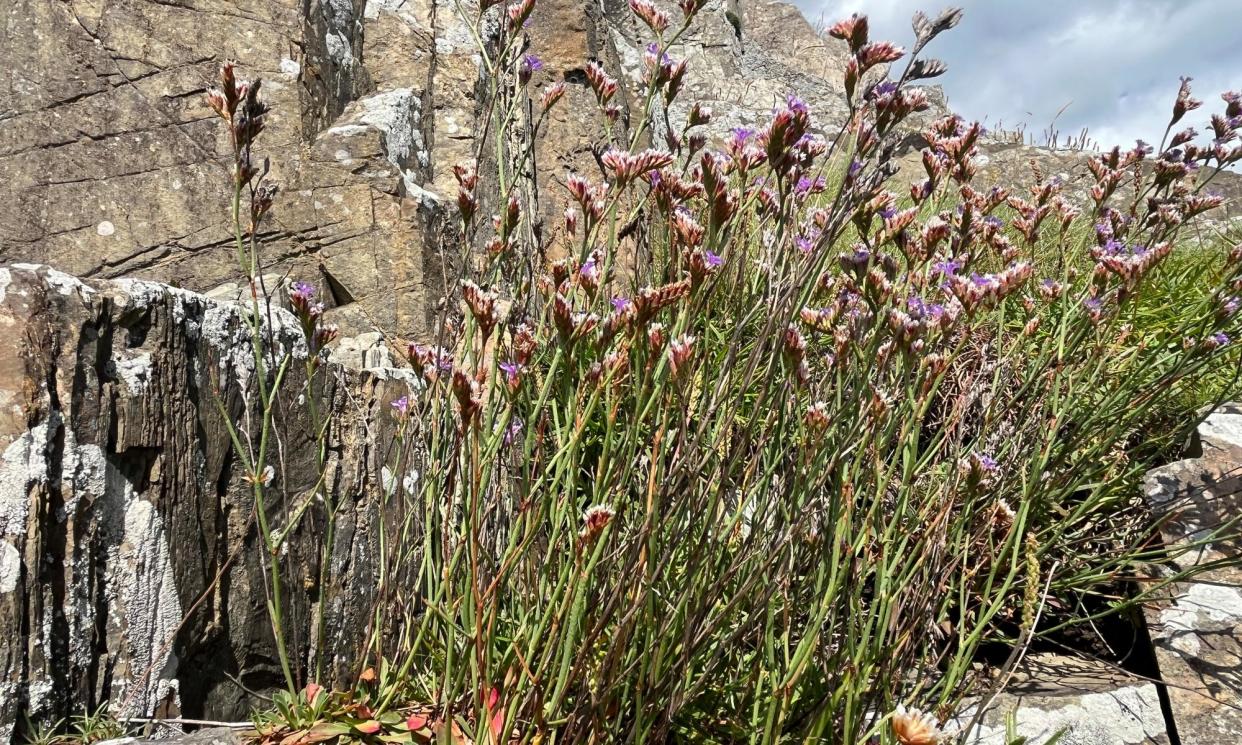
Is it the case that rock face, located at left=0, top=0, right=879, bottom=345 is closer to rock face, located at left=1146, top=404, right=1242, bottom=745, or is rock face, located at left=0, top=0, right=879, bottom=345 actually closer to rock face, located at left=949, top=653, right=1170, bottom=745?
rock face, located at left=949, top=653, right=1170, bottom=745

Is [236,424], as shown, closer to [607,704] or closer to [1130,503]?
[607,704]

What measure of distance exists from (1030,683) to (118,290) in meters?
2.28

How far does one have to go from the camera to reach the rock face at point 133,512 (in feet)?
4.04

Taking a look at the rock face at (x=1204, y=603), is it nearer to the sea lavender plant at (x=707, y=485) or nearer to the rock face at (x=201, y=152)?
the sea lavender plant at (x=707, y=485)

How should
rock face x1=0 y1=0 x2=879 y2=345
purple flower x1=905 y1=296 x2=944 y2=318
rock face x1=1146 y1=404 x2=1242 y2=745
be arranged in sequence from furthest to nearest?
rock face x1=0 y1=0 x2=879 y2=345, rock face x1=1146 y1=404 x2=1242 y2=745, purple flower x1=905 y1=296 x2=944 y2=318

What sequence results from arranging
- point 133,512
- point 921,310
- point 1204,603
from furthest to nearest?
point 1204,603, point 921,310, point 133,512

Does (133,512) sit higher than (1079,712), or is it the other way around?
(133,512)

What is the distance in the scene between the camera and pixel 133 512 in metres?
1.40

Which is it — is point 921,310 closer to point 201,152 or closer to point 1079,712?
point 1079,712

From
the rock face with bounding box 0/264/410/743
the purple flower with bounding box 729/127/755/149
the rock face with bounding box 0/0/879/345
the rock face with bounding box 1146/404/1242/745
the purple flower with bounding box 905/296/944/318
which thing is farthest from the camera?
the rock face with bounding box 0/0/879/345

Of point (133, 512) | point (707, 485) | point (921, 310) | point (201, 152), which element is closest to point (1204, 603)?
point (921, 310)

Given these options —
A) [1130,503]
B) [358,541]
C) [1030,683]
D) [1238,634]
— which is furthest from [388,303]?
[1238,634]

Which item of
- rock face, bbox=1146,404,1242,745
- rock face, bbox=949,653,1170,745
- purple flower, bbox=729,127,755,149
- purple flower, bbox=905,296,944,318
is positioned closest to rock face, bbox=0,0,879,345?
purple flower, bbox=729,127,755,149

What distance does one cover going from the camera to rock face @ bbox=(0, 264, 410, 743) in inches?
48.5
